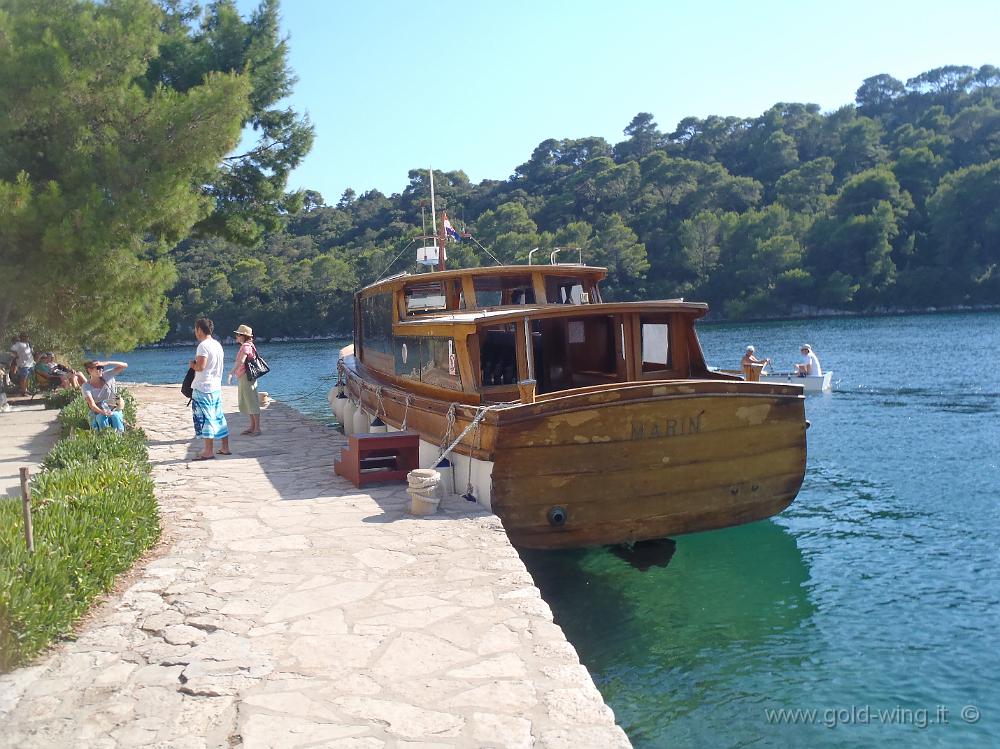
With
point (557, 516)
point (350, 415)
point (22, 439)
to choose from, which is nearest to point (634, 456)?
point (557, 516)

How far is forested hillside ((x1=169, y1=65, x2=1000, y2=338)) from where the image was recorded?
69.6 metres

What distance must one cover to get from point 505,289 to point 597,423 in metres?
4.11

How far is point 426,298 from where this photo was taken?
1133cm

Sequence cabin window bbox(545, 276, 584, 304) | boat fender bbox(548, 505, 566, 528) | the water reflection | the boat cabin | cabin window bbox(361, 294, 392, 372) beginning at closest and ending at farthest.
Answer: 1. the water reflection
2. boat fender bbox(548, 505, 566, 528)
3. the boat cabin
4. cabin window bbox(545, 276, 584, 304)
5. cabin window bbox(361, 294, 392, 372)

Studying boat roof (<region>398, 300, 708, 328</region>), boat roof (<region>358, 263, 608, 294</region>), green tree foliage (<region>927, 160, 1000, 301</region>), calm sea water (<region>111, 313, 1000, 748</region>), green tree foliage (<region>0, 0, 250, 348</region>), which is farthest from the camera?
green tree foliage (<region>927, 160, 1000, 301</region>)

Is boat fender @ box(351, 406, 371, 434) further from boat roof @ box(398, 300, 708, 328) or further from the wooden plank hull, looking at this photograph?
the wooden plank hull

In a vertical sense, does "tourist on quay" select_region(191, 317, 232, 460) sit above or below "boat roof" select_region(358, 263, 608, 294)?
below

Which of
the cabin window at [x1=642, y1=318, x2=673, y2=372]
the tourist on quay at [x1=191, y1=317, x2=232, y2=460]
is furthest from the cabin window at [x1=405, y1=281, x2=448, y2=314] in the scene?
the cabin window at [x1=642, y1=318, x2=673, y2=372]

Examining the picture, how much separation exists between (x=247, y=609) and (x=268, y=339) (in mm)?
80368

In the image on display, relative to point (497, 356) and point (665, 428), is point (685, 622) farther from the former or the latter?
point (497, 356)

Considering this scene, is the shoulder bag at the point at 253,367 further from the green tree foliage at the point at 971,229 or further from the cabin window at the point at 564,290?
the green tree foliage at the point at 971,229

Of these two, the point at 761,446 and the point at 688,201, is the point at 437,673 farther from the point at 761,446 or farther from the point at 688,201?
the point at 688,201

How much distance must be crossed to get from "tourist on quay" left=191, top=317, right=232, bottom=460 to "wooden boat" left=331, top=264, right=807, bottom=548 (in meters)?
2.20

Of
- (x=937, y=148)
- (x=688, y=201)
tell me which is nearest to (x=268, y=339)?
(x=688, y=201)
